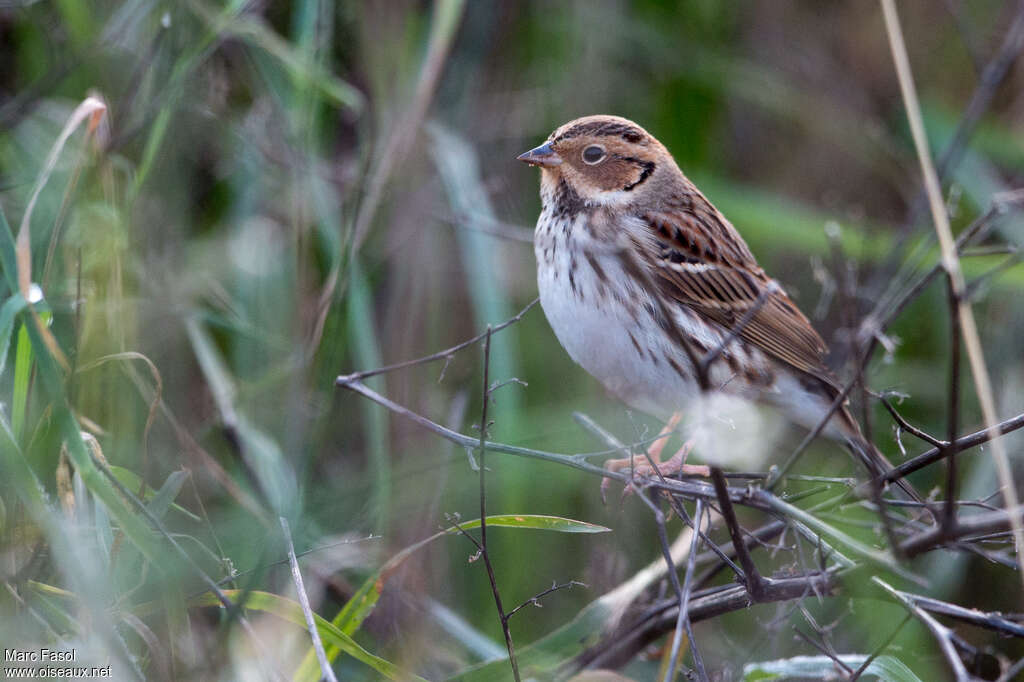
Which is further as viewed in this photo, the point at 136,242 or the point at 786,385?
the point at 786,385

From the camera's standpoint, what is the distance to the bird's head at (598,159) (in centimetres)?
304

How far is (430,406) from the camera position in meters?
3.49

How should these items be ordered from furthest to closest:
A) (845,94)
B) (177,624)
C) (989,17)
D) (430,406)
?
1. (845,94)
2. (989,17)
3. (430,406)
4. (177,624)

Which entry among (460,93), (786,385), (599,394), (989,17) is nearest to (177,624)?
(786,385)

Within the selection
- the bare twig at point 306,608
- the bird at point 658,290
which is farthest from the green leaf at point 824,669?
the bare twig at point 306,608

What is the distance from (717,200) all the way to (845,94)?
1.50m

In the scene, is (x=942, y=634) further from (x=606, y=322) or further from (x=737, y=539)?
(x=606, y=322)

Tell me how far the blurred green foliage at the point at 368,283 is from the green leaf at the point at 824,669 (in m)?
0.10

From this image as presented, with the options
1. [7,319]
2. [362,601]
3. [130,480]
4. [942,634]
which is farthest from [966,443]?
[7,319]

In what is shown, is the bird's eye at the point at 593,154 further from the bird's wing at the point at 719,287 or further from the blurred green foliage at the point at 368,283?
the blurred green foliage at the point at 368,283

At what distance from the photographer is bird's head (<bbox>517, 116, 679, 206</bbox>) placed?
304 cm

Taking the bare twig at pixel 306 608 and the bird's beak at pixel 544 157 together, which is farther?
the bird's beak at pixel 544 157

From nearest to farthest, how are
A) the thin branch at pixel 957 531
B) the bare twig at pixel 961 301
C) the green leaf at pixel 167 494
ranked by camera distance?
1. the thin branch at pixel 957 531
2. the bare twig at pixel 961 301
3. the green leaf at pixel 167 494

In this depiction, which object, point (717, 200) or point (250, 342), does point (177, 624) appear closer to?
point (250, 342)
